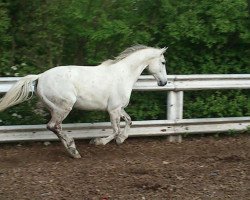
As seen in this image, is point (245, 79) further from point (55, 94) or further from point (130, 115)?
point (55, 94)

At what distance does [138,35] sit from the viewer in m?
8.36

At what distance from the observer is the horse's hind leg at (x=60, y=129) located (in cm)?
703

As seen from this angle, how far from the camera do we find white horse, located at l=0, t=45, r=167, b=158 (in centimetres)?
700

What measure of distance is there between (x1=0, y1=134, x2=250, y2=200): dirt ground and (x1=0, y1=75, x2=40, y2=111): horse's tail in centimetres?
79

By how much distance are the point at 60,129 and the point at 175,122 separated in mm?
2052

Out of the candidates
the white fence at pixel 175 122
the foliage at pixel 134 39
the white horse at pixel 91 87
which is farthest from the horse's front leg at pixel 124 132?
the foliage at pixel 134 39

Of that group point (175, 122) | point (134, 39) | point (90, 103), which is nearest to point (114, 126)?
point (90, 103)

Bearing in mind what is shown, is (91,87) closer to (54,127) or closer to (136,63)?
(54,127)

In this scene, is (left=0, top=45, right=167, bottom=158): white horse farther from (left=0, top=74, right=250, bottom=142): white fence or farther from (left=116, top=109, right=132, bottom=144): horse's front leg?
(left=0, top=74, right=250, bottom=142): white fence

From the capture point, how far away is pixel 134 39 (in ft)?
27.3

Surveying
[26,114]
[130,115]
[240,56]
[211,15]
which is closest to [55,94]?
[26,114]

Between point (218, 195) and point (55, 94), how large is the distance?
2.56 metres

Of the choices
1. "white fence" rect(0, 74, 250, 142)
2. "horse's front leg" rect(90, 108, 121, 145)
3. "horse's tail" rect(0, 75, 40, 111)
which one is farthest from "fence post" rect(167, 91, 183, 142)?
"horse's tail" rect(0, 75, 40, 111)

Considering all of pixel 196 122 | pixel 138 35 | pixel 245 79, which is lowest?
pixel 196 122
